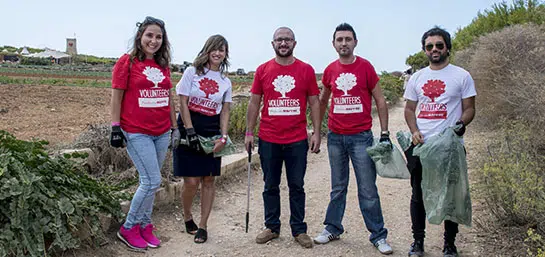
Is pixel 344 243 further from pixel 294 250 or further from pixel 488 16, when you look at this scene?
pixel 488 16

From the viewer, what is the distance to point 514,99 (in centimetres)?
960

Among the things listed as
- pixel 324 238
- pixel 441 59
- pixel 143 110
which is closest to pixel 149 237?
pixel 143 110

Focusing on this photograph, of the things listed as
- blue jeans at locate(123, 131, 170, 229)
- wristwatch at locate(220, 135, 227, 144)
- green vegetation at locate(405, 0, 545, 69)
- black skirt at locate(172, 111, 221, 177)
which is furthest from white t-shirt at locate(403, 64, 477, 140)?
green vegetation at locate(405, 0, 545, 69)

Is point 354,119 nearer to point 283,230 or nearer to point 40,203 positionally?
point 283,230

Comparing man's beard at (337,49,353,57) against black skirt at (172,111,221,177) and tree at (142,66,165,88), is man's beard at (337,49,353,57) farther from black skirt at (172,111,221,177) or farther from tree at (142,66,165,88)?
tree at (142,66,165,88)

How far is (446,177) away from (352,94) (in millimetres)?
1008

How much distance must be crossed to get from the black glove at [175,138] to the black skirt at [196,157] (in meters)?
0.07

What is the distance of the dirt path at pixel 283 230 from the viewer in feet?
14.6

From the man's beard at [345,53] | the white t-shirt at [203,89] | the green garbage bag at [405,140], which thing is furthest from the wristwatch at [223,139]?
the green garbage bag at [405,140]

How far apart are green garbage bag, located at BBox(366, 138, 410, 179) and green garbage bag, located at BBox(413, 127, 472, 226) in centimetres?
36

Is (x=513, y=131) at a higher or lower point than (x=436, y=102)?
lower

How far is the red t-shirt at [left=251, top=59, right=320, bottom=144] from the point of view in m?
4.32

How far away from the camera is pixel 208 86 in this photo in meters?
4.52

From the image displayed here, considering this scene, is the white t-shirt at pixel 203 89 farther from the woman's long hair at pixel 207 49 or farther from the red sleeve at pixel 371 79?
the red sleeve at pixel 371 79
